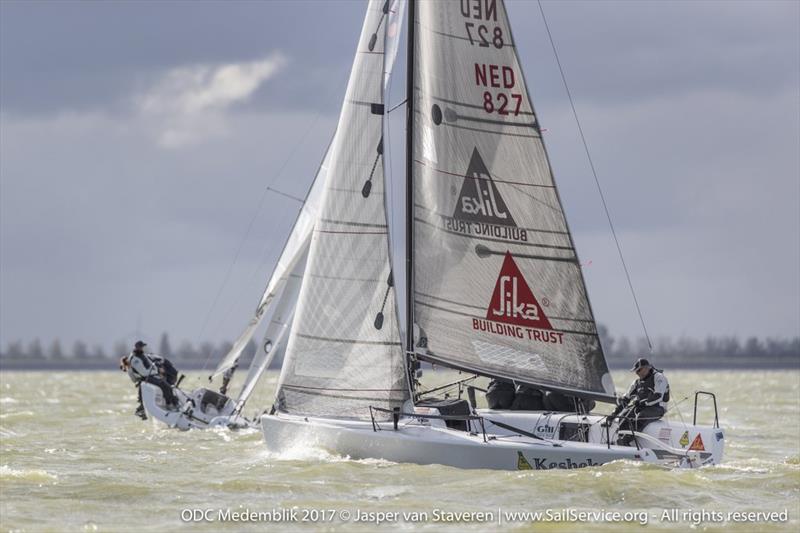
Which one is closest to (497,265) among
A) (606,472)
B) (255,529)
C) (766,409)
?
(606,472)

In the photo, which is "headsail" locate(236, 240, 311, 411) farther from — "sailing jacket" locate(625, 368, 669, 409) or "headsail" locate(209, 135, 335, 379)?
"sailing jacket" locate(625, 368, 669, 409)

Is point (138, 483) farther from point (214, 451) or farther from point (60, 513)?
point (214, 451)

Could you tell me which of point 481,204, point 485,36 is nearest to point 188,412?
point 481,204

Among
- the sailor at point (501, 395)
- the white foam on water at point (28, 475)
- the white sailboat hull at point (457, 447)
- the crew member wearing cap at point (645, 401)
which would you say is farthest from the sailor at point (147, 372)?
the crew member wearing cap at point (645, 401)

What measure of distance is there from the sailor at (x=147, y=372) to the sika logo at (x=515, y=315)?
38.0 feet

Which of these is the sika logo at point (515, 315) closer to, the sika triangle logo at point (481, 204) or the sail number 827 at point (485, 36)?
the sika triangle logo at point (481, 204)

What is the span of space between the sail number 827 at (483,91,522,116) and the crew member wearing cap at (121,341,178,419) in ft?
A: 39.2

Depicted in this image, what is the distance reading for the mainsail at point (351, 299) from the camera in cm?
2080

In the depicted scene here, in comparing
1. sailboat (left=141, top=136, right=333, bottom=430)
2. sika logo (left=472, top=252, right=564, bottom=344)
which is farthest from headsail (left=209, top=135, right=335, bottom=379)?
sika logo (left=472, top=252, right=564, bottom=344)

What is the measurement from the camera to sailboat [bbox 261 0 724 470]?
68.5 ft

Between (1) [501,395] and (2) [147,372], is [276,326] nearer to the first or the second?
(2) [147,372]

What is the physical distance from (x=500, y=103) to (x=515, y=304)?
315cm

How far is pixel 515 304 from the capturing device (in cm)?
2111

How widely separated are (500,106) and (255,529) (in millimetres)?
9051
